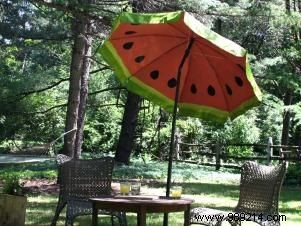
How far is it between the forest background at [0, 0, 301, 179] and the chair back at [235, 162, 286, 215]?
335 cm

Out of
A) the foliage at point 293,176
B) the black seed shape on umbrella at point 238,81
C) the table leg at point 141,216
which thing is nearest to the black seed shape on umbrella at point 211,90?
the black seed shape on umbrella at point 238,81

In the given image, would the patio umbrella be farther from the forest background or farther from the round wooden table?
the forest background

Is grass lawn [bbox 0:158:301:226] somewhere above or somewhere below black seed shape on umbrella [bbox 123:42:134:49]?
below

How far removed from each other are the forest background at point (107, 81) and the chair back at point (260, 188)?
11.0 ft

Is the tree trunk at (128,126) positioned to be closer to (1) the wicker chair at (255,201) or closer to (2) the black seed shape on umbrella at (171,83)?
(2) the black seed shape on umbrella at (171,83)

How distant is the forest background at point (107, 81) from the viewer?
10016 mm

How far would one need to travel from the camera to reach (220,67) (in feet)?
16.8

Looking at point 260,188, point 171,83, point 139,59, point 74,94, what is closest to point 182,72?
point 171,83

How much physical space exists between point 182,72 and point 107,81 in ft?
64.0

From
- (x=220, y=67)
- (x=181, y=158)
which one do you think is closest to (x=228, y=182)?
(x=181, y=158)

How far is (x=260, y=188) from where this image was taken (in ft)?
16.4

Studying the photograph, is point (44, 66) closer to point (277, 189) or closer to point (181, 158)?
point (181, 158)

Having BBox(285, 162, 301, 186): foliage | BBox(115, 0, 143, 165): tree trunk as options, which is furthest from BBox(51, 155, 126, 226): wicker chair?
BBox(285, 162, 301, 186): foliage

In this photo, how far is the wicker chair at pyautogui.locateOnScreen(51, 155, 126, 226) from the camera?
5.37m
